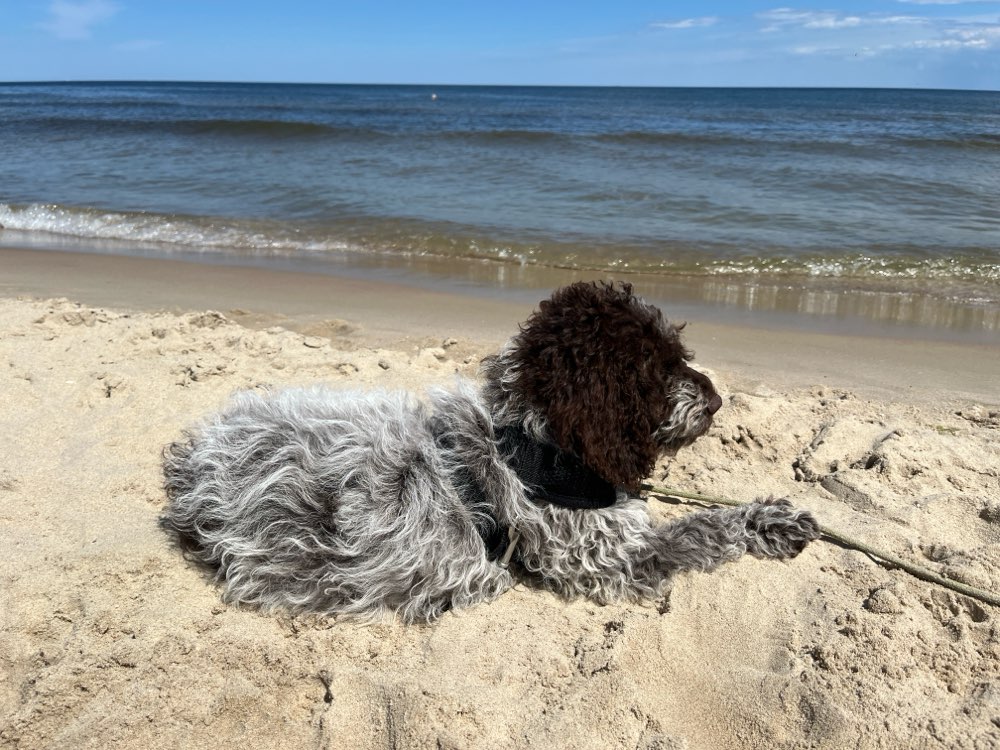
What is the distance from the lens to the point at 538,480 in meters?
3.59

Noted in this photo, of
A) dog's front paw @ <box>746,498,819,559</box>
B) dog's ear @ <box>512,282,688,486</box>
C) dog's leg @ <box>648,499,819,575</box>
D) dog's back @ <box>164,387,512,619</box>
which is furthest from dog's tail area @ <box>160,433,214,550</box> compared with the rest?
dog's front paw @ <box>746,498,819,559</box>

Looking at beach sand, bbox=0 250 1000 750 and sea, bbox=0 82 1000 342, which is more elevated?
sea, bbox=0 82 1000 342

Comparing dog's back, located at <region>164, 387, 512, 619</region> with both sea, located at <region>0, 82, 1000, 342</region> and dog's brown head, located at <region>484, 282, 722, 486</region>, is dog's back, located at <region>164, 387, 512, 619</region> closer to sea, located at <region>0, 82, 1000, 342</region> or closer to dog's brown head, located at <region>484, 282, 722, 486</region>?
dog's brown head, located at <region>484, 282, 722, 486</region>

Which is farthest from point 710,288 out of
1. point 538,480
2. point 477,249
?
point 538,480

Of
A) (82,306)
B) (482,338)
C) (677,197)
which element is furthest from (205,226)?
(677,197)

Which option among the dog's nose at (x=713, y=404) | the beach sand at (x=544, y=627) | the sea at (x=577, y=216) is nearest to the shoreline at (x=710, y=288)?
the sea at (x=577, y=216)

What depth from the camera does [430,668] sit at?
3.26 metres

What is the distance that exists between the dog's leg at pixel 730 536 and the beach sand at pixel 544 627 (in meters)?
0.08

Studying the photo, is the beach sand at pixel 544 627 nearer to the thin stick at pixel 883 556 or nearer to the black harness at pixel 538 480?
the thin stick at pixel 883 556

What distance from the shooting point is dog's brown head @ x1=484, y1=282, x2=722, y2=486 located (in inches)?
129

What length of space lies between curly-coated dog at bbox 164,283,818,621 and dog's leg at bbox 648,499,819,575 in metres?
0.02

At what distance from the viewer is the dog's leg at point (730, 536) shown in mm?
3840

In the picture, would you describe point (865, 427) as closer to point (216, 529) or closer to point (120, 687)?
point (216, 529)

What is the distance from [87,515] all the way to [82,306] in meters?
4.55
